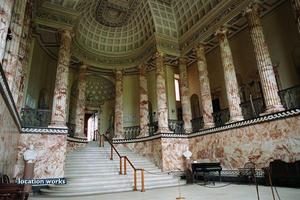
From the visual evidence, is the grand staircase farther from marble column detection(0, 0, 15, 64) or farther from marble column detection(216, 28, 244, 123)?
marble column detection(0, 0, 15, 64)

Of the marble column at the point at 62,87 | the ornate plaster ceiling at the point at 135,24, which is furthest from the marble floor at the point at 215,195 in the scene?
the ornate plaster ceiling at the point at 135,24

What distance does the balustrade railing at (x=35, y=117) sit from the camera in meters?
9.87

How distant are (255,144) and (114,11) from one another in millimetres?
12148

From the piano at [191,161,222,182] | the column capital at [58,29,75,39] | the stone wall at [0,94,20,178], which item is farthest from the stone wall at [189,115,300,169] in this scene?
the column capital at [58,29,75,39]

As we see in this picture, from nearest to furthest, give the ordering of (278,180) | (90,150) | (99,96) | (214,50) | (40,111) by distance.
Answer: (278,180) → (40,111) → (90,150) → (214,50) → (99,96)

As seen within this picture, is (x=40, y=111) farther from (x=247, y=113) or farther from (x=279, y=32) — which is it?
(x=279, y=32)

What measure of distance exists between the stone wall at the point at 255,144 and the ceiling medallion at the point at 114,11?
32.7 ft

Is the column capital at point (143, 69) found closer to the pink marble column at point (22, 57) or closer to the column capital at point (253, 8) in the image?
the column capital at point (253, 8)

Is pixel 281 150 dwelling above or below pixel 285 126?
below

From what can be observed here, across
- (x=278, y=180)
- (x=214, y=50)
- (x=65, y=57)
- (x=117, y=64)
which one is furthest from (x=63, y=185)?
(x=214, y=50)

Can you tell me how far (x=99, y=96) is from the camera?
728 inches

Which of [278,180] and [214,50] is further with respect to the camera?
[214,50]

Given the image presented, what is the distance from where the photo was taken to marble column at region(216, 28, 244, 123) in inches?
415

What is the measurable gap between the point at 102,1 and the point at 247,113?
11162mm
